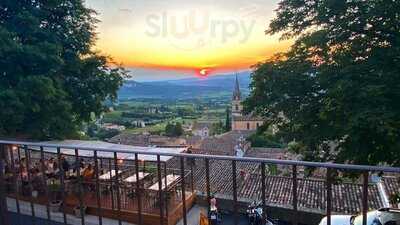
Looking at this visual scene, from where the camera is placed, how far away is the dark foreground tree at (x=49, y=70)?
1112cm

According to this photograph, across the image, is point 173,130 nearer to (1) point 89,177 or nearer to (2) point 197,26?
(2) point 197,26

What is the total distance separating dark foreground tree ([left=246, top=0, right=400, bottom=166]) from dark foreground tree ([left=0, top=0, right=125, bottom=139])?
→ 654 centimetres

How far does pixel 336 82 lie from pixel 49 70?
9.21 meters

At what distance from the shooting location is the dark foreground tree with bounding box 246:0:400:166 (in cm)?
859

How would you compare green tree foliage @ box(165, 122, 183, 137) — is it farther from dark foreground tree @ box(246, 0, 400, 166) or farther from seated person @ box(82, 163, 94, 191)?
seated person @ box(82, 163, 94, 191)

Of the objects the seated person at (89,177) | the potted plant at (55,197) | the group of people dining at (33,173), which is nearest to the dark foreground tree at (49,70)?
the group of people dining at (33,173)

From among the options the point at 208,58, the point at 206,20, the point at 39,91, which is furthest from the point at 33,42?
the point at 208,58

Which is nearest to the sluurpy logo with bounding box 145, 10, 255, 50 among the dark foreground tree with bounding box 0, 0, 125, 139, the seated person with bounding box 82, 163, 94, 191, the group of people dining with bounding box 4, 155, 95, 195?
the seated person with bounding box 82, 163, 94, 191

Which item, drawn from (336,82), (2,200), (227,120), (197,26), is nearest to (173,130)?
(227,120)

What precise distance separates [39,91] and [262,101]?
7.14 metres

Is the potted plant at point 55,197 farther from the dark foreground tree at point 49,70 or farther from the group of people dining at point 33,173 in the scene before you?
the dark foreground tree at point 49,70

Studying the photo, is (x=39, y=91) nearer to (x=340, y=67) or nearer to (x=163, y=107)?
(x=340, y=67)

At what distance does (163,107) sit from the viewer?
48656 millimetres

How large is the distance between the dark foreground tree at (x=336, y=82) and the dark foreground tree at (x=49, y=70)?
6.54 m
